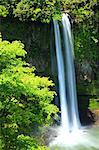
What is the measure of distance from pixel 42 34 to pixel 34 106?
31.0 feet

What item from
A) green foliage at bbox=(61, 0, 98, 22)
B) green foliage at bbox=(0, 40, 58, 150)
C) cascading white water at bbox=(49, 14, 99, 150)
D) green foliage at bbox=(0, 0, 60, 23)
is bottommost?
green foliage at bbox=(0, 40, 58, 150)

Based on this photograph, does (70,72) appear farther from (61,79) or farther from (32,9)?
(32,9)

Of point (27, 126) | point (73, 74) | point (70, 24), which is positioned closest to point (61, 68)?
point (73, 74)

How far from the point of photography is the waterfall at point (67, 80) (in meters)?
17.3

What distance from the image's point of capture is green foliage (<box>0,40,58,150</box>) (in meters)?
7.64

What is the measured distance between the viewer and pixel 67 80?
58.5ft

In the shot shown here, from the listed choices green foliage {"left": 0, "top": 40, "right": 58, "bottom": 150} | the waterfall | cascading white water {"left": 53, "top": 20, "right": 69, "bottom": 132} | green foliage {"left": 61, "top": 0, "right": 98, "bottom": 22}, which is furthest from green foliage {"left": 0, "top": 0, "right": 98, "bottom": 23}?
green foliage {"left": 0, "top": 40, "right": 58, "bottom": 150}

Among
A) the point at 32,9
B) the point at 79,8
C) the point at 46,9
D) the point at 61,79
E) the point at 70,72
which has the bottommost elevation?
the point at 61,79

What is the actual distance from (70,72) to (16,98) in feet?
32.8

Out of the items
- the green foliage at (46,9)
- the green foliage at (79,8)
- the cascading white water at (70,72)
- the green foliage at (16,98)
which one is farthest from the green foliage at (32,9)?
the green foliage at (16,98)

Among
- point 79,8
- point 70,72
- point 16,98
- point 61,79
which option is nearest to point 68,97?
point 61,79

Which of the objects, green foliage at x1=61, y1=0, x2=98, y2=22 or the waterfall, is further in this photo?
green foliage at x1=61, y1=0, x2=98, y2=22

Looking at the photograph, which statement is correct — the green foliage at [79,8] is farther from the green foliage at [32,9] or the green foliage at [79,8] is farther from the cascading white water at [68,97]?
the green foliage at [32,9]

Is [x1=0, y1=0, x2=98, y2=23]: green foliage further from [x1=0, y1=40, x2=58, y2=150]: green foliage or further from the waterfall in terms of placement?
[x1=0, y1=40, x2=58, y2=150]: green foliage
